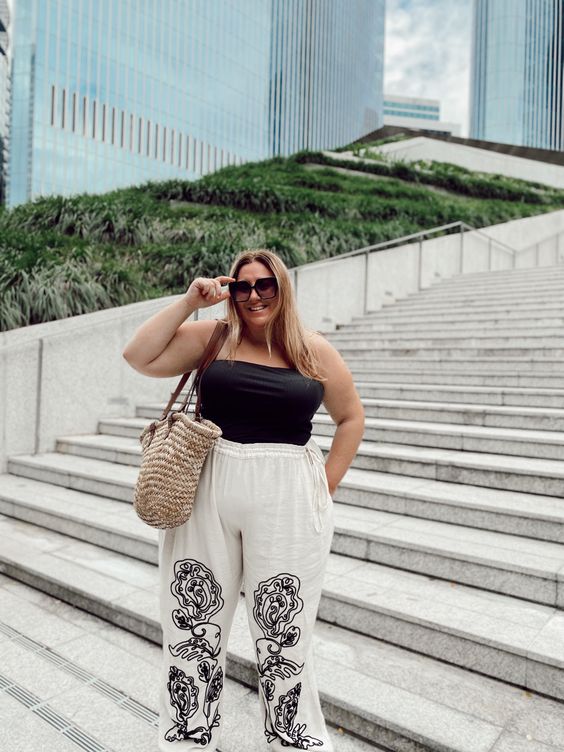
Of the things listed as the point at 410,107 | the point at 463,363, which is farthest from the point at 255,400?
the point at 410,107

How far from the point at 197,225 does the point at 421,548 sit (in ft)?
26.1

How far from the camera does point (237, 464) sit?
1745mm

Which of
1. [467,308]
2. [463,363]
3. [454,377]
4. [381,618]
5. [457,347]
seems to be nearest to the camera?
[381,618]

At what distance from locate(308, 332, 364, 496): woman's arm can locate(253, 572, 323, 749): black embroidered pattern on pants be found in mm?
379

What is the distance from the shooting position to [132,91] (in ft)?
191

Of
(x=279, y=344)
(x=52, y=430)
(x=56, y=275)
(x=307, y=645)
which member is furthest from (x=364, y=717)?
(x=56, y=275)

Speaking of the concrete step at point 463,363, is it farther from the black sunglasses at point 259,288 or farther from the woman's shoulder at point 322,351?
the black sunglasses at point 259,288

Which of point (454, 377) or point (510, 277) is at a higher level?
point (510, 277)

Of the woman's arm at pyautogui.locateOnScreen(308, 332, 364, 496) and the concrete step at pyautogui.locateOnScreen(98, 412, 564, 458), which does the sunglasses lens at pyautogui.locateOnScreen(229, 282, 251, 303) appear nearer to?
the woman's arm at pyautogui.locateOnScreen(308, 332, 364, 496)

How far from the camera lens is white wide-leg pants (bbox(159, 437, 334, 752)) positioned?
68.6 inches

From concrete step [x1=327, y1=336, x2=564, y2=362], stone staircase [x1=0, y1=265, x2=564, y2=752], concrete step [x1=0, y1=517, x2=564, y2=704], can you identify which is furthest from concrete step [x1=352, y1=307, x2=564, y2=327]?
concrete step [x1=0, y1=517, x2=564, y2=704]

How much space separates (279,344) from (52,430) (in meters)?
4.84

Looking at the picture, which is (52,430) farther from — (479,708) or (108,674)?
(479,708)

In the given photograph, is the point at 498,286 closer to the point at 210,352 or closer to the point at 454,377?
the point at 454,377
